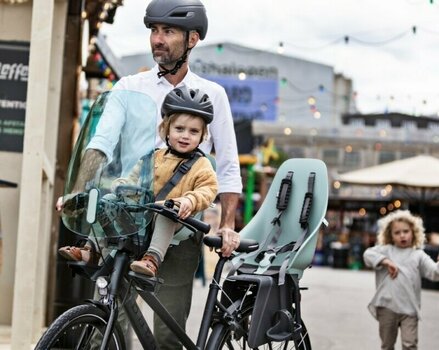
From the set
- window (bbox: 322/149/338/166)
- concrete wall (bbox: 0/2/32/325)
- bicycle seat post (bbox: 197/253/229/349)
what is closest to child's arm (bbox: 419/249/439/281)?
concrete wall (bbox: 0/2/32/325)

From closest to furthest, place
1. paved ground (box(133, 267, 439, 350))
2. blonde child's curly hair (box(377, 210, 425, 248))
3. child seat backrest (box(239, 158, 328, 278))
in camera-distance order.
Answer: child seat backrest (box(239, 158, 328, 278)), blonde child's curly hair (box(377, 210, 425, 248)), paved ground (box(133, 267, 439, 350))

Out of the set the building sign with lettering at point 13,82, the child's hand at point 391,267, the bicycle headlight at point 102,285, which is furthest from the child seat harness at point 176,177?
the building sign with lettering at point 13,82

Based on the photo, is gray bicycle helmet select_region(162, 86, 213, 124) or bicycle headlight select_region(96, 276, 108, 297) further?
gray bicycle helmet select_region(162, 86, 213, 124)

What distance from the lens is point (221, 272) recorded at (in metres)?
4.23

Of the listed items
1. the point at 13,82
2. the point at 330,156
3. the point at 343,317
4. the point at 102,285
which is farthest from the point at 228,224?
the point at 330,156

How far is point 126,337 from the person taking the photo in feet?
13.3

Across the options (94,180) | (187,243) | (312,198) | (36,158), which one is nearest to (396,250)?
(36,158)

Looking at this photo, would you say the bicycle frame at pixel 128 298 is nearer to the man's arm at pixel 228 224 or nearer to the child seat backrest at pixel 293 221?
the man's arm at pixel 228 224

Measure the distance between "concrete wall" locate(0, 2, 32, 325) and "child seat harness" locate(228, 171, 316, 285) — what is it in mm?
4048

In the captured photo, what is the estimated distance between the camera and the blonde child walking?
7.71 meters

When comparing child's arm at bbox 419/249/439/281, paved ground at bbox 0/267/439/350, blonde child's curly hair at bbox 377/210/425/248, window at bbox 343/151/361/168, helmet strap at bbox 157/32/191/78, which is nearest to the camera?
helmet strap at bbox 157/32/191/78

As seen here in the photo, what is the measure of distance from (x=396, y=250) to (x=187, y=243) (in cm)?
416

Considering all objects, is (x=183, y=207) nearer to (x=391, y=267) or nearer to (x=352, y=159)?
(x=391, y=267)

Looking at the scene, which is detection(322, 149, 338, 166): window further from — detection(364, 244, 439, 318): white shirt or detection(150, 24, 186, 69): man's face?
detection(150, 24, 186, 69): man's face
